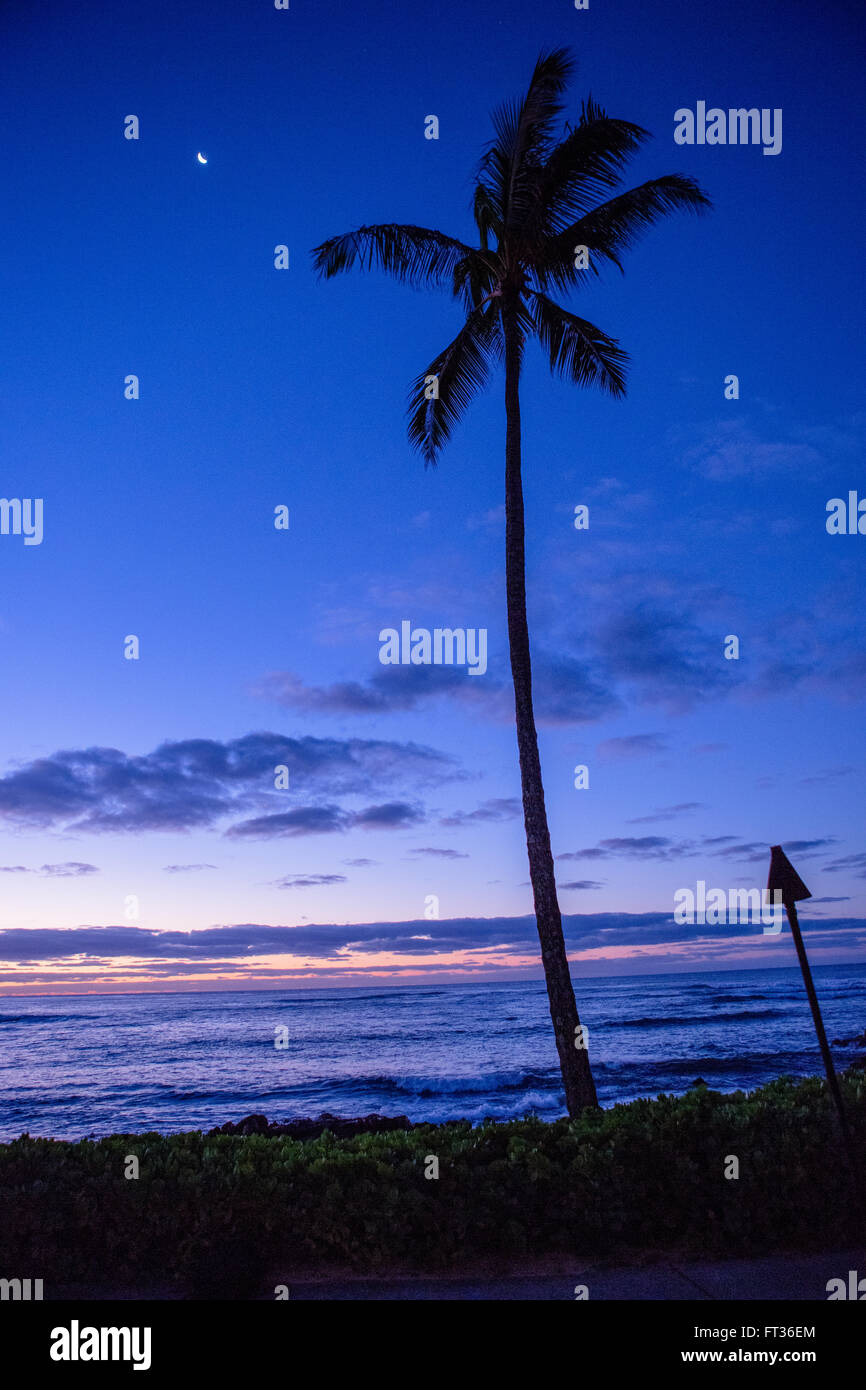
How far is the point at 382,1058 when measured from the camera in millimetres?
39125

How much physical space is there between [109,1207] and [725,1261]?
498 cm

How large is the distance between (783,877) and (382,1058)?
35.9 meters

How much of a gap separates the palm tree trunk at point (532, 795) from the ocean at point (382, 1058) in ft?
28.2

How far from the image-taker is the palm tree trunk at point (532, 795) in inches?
367

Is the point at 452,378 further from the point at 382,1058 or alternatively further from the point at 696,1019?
the point at 696,1019

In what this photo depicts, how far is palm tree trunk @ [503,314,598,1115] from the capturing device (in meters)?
9.31

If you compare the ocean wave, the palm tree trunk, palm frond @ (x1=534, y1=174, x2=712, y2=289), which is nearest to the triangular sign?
the palm tree trunk

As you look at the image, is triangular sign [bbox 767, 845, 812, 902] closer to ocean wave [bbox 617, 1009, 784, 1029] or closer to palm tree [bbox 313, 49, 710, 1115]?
palm tree [bbox 313, 49, 710, 1115]

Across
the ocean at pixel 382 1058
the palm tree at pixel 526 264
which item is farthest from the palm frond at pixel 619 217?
the ocean at pixel 382 1058

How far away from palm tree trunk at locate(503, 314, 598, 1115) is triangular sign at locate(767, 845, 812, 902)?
8.44 feet

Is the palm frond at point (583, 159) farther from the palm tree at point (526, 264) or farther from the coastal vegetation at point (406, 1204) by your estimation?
the coastal vegetation at point (406, 1204)

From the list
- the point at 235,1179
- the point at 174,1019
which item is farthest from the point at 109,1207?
the point at 174,1019

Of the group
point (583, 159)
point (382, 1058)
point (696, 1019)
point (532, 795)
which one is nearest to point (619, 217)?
point (583, 159)
